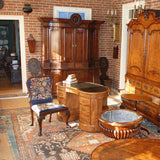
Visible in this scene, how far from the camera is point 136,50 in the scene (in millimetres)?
5184

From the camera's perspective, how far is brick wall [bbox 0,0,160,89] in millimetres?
6719

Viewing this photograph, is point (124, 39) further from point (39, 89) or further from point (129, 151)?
point (129, 151)

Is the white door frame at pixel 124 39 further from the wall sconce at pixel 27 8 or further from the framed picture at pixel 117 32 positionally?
the wall sconce at pixel 27 8

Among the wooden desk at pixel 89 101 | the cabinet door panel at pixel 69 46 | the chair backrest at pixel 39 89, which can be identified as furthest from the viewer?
the cabinet door panel at pixel 69 46

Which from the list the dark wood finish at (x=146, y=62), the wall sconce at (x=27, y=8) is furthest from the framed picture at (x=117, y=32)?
the wall sconce at (x=27, y=8)

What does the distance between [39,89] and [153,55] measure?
249 cm

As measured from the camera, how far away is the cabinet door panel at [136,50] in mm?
4969

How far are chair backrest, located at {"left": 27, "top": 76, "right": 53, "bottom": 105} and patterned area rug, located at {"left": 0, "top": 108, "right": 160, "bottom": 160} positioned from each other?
0.56m

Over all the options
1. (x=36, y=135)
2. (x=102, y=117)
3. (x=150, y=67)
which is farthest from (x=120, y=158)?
(x=150, y=67)

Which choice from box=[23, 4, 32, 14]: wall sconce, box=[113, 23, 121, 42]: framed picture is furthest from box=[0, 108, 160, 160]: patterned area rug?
box=[113, 23, 121, 42]: framed picture

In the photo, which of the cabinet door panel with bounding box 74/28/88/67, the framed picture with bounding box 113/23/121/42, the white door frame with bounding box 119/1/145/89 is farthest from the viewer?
the framed picture with bounding box 113/23/121/42

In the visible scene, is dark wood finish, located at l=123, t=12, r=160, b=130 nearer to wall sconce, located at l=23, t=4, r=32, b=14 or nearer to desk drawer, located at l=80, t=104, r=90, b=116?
desk drawer, located at l=80, t=104, r=90, b=116

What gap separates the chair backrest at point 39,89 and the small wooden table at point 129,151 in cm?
266

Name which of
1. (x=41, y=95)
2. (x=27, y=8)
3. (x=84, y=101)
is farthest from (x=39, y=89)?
(x=27, y=8)
